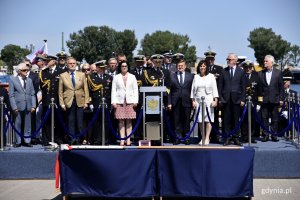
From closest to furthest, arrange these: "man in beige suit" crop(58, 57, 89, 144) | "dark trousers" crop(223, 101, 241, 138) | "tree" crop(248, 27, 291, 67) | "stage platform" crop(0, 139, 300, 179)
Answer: "stage platform" crop(0, 139, 300, 179)
"man in beige suit" crop(58, 57, 89, 144)
"dark trousers" crop(223, 101, 241, 138)
"tree" crop(248, 27, 291, 67)

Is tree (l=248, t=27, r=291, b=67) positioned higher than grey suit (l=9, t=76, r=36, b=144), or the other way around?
tree (l=248, t=27, r=291, b=67)

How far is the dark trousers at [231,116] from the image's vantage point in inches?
492

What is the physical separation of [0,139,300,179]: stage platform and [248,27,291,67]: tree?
54.5m

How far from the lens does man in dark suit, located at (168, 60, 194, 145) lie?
12.8 meters

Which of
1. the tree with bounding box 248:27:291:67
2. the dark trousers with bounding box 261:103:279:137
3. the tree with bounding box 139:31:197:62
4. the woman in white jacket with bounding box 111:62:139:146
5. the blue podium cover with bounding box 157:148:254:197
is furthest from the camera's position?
the tree with bounding box 139:31:197:62

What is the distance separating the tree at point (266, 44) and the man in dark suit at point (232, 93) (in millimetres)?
53503

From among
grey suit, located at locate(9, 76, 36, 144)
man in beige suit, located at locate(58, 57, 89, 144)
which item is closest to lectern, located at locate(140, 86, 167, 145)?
man in beige suit, located at locate(58, 57, 89, 144)

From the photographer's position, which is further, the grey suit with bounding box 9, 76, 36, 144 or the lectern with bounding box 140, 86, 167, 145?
the grey suit with bounding box 9, 76, 36, 144

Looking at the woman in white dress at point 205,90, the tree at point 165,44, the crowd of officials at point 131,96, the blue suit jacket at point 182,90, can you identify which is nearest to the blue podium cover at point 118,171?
the crowd of officials at point 131,96

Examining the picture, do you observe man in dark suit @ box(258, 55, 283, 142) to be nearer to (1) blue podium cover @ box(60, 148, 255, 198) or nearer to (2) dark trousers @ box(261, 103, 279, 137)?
(2) dark trousers @ box(261, 103, 279, 137)

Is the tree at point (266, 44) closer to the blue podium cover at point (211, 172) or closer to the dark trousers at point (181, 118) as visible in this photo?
the dark trousers at point (181, 118)

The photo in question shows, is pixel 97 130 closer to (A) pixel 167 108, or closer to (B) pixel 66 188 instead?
(A) pixel 167 108

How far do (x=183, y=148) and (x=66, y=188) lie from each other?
2.07 meters

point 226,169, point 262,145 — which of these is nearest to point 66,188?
point 226,169
